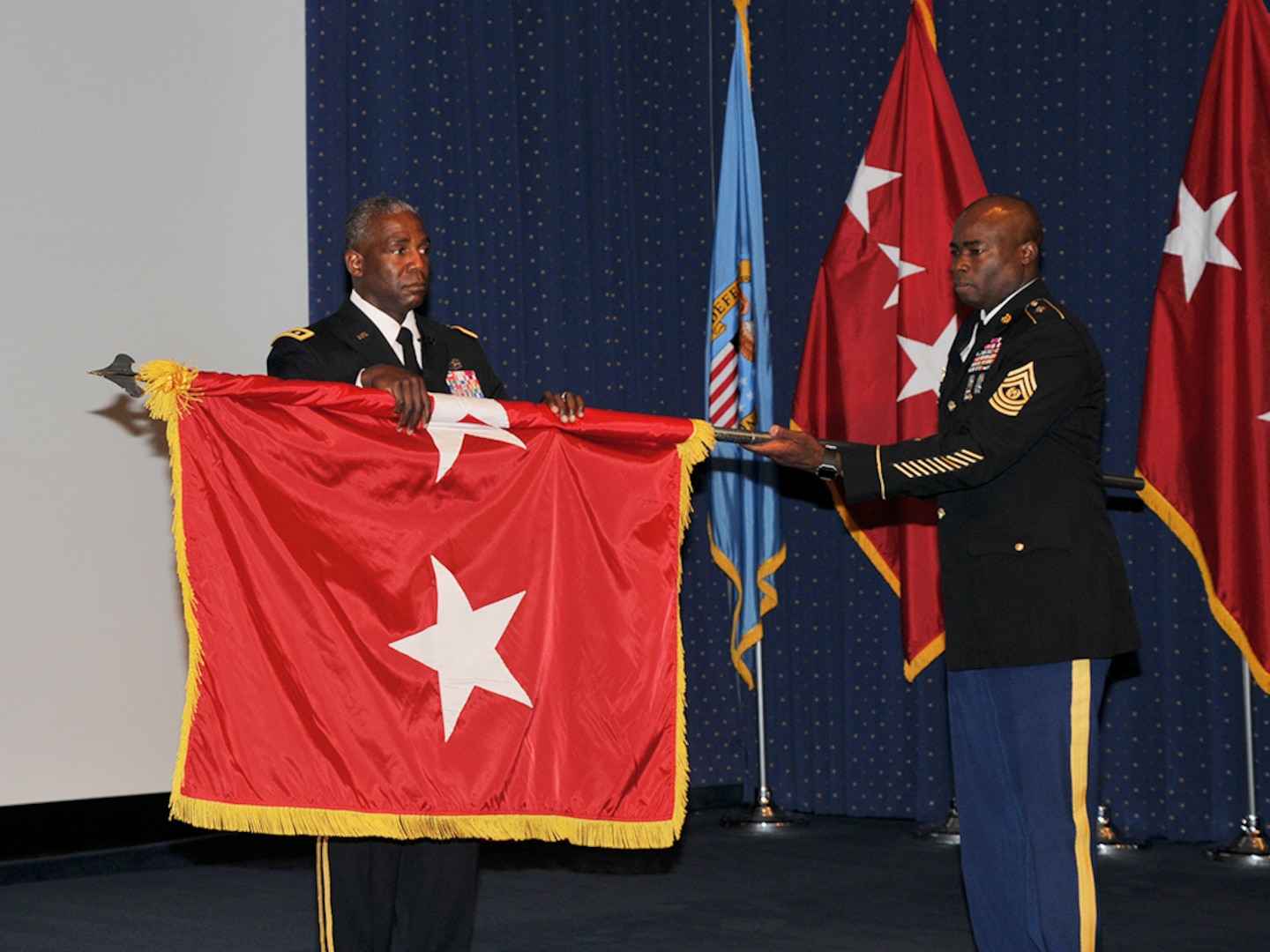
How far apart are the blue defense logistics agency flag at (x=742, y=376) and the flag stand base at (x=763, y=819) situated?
0.49 meters

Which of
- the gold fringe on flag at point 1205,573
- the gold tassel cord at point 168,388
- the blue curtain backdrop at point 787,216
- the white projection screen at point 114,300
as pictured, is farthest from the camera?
the blue curtain backdrop at point 787,216

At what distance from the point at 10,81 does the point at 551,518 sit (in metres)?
2.82

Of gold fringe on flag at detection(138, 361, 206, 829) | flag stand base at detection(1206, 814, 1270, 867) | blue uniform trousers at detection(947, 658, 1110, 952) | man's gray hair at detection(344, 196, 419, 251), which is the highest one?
man's gray hair at detection(344, 196, 419, 251)

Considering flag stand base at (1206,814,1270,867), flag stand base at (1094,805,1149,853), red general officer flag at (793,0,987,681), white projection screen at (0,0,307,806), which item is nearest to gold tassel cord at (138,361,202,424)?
white projection screen at (0,0,307,806)

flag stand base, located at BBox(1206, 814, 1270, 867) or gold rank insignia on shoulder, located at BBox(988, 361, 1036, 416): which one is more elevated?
gold rank insignia on shoulder, located at BBox(988, 361, 1036, 416)

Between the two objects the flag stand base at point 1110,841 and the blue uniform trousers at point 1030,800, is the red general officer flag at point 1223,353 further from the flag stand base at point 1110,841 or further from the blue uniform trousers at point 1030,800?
the blue uniform trousers at point 1030,800

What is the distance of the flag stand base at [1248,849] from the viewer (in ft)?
14.9

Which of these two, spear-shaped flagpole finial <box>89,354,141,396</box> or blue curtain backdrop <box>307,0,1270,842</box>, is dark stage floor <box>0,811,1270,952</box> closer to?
blue curtain backdrop <box>307,0,1270,842</box>

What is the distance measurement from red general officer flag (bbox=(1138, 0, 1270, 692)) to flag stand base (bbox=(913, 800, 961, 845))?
3.83 ft

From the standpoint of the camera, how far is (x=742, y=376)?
17.7 feet

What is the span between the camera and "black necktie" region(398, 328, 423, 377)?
294cm

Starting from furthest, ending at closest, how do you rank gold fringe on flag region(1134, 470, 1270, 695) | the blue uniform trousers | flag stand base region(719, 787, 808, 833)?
flag stand base region(719, 787, 808, 833) → gold fringe on flag region(1134, 470, 1270, 695) → the blue uniform trousers

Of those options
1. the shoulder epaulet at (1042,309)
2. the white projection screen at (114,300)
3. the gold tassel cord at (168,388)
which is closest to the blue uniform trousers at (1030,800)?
the shoulder epaulet at (1042,309)

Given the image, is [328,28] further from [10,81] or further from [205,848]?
[205,848]
